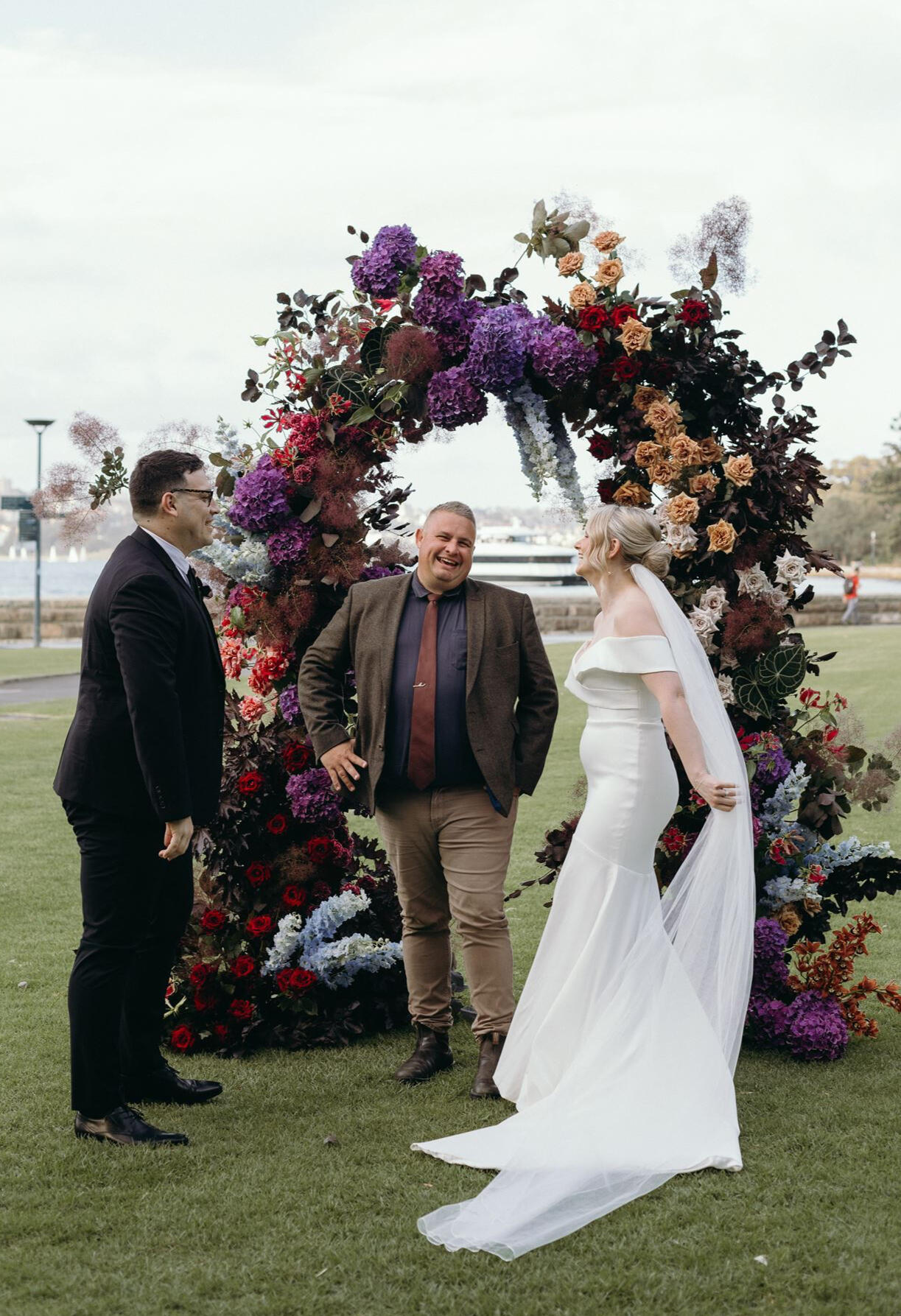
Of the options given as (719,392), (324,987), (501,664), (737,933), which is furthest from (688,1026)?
(719,392)

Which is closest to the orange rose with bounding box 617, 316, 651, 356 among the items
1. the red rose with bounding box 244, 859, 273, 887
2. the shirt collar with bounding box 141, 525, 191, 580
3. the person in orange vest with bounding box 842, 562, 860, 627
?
the shirt collar with bounding box 141, 525, 191, 580

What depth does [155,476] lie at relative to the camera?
4316mm

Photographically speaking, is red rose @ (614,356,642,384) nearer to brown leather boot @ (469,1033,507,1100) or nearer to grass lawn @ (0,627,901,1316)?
brown leather boot @ (469,1033,507,1100)

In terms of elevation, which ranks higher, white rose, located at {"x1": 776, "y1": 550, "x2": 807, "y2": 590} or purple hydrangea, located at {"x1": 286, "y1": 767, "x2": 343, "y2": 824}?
white rose, located at {"x1": 776, "y1": 550, "x2": 807, "y2": 590}

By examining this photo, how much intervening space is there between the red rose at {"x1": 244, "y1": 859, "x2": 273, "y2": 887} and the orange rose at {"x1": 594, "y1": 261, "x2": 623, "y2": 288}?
8.73 ft

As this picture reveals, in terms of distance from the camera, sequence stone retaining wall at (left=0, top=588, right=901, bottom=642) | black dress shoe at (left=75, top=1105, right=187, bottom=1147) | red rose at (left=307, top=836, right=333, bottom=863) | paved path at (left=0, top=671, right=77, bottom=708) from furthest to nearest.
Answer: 1. stone retaining wall at (left=0, top=588, right=901, bottom=642)
2. paved path at (left=0, top=671, right=77, bottom=708)
3. red rose at (left=307, top=836, right=333, bottom=863)
4. black dress shoe at (left=75, top=1105, right=187, bottom=1147)

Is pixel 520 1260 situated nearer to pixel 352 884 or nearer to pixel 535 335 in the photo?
pixel 352 884

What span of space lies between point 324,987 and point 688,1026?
172 cm

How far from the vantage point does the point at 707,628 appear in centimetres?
526

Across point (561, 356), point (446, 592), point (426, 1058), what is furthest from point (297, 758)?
point (561, 356)

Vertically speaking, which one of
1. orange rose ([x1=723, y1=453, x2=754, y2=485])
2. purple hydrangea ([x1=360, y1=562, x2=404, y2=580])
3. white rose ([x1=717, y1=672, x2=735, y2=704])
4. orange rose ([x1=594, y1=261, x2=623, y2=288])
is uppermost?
orange rose ([x1=594, y1=261, x2=623, y2=288])

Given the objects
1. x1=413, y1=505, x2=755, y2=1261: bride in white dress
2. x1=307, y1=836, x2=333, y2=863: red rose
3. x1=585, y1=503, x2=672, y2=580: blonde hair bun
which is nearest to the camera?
x1=413, y1=505, x2=755, y2=1261: bride in white dress

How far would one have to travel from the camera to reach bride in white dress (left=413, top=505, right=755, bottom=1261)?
4027 millimetres

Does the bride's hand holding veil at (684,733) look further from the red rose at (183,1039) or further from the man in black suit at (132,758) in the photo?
the red rose at (183,1039)
